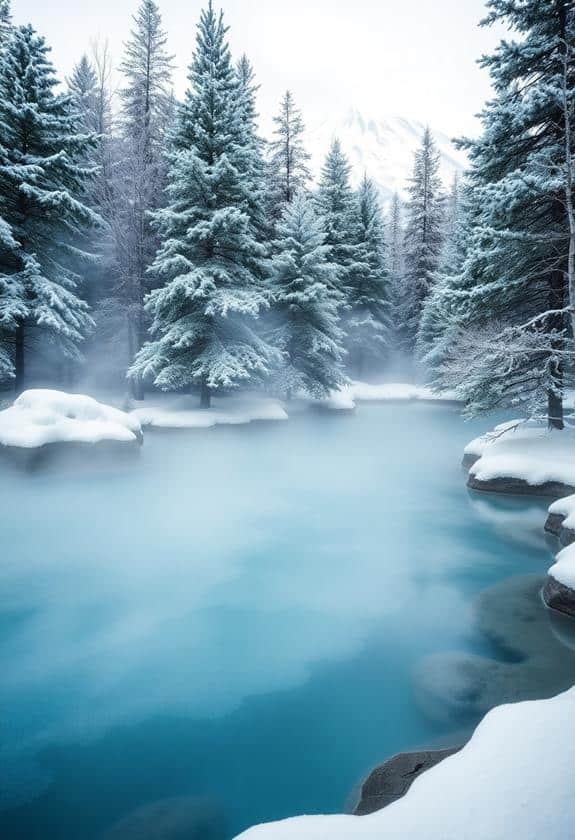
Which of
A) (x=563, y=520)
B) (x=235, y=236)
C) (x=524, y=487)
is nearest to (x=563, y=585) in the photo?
(x=563, y=520)

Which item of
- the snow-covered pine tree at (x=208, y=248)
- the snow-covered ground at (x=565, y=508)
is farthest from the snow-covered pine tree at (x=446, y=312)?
the snow-covered ground at (x=565, y=508)

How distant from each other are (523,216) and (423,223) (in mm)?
25233

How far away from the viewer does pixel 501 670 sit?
4734mm

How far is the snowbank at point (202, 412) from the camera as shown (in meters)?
17.9

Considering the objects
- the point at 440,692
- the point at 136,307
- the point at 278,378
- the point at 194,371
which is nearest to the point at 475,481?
the point at 440,692

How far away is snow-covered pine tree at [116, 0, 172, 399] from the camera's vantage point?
21.8 m

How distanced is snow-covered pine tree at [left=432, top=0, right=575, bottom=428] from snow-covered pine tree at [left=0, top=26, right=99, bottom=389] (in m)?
13.9

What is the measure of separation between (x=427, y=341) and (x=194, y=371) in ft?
64.5

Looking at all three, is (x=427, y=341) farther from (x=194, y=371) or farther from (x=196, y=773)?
(x=196, y=773)

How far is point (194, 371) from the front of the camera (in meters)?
17.9

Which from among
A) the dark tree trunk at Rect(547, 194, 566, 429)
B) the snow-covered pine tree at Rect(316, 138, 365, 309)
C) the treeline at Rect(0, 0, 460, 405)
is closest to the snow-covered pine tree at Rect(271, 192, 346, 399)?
the treeline at Rect(0, 0, 460, 405)

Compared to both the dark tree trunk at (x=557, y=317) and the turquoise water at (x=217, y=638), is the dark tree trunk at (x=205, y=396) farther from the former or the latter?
the dark tree trunk at (x=557, y=317)

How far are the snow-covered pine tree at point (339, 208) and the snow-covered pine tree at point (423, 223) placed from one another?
Result: 5.38 metres

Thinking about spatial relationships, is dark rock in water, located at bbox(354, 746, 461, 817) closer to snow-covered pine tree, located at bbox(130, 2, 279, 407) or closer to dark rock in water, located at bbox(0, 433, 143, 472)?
dark rock in water, located at bbox(0, 433, 143, 472)
